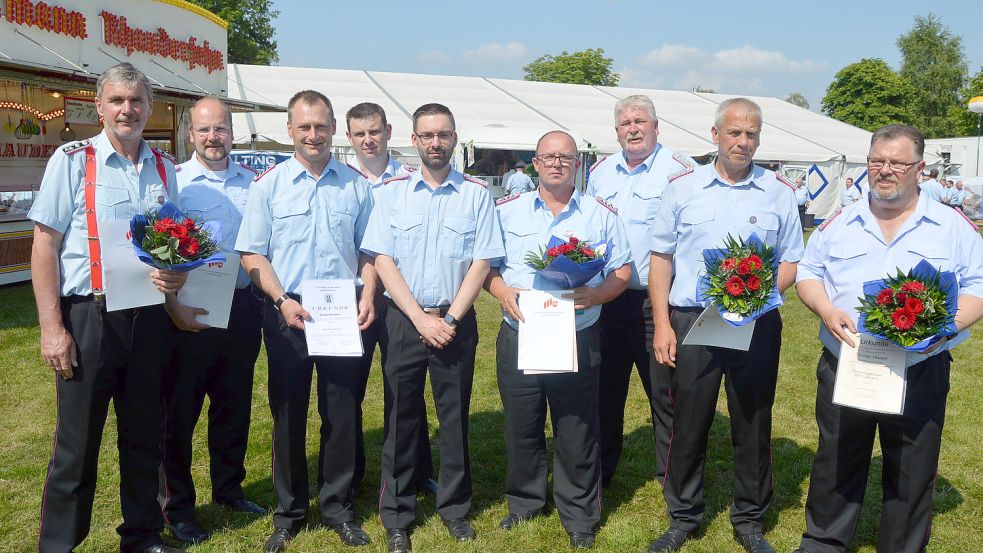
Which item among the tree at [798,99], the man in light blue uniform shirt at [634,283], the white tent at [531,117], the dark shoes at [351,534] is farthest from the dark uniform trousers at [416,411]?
the tree at [798,99]

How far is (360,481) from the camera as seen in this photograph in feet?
15.0

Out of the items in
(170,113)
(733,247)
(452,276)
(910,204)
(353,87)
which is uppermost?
(353,87)

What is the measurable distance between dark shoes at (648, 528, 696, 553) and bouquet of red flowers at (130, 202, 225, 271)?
265 centimetres

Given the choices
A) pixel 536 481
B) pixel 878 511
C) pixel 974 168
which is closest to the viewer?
pixel 536 481

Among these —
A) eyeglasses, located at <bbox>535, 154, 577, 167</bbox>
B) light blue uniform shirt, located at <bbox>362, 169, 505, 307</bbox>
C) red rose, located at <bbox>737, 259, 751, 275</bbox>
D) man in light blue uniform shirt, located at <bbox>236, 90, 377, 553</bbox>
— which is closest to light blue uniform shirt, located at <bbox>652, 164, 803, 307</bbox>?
red rose, located at <bbox>737, 259, 751, 275</bbox>

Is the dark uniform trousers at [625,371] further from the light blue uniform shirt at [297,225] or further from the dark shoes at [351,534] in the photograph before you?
the light blue uniform shirt at [297,225]

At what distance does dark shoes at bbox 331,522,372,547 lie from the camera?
3801mm

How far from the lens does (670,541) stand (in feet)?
12.5

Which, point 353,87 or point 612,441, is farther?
point 353,87

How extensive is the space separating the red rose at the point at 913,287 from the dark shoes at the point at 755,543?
5.06 ft

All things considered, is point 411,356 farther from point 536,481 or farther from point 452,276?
point 536,481

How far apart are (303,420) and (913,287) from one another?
2927 mm

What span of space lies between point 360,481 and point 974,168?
3879cm

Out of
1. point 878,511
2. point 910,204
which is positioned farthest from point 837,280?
point 878,511
